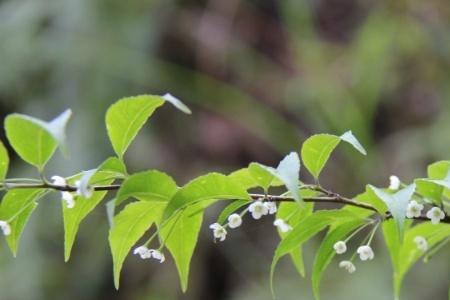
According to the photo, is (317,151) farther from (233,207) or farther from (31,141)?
(31,141)

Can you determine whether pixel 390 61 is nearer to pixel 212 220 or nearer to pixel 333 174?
pixel 333 174

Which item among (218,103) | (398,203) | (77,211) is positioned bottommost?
(218,103)

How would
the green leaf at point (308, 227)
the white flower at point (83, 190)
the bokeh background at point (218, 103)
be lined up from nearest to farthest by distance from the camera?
1. the white flower at point (83, 190)
2. the green leaf at point (308, 227)
3. the bokeh background at point (218, 103)

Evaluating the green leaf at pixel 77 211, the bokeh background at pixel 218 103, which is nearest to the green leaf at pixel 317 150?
the green leaf at pixel 77 211

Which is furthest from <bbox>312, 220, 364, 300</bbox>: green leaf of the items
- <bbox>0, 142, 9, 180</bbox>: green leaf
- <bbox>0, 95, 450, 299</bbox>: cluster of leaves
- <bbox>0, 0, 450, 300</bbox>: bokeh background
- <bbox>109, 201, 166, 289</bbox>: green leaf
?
<bbox>0, 0, 450, 300</bbox>: bokeh background

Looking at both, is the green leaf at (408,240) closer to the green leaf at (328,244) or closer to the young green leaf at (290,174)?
the green leaf at (328,244)

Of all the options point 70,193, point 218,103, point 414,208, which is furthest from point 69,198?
point 218,103
